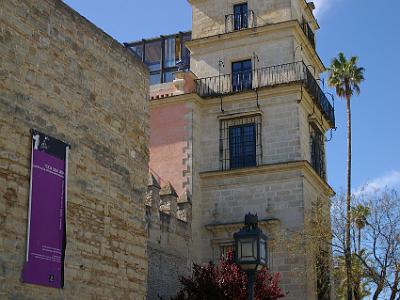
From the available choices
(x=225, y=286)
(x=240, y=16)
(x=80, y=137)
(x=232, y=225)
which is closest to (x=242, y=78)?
(x=240, y=16)

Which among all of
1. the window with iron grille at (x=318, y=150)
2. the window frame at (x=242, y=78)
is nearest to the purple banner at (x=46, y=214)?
the window frame at (x=242, y=78)

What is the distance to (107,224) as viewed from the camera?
13.7 meters

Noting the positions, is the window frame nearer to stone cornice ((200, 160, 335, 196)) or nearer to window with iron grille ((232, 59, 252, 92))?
window with iron grille ((232, 59, 252, 92))

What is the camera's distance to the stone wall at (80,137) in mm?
11391

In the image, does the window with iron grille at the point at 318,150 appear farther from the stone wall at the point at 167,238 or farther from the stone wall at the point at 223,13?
the stone wall at the point at 167,238

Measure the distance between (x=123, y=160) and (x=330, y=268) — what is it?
11.8m

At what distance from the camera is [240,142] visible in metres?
24.7

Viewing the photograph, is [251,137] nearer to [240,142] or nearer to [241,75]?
[240,142]

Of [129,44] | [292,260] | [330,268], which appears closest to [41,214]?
[292,260]

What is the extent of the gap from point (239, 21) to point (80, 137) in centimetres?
1474

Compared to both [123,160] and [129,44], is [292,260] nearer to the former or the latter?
[123,160]

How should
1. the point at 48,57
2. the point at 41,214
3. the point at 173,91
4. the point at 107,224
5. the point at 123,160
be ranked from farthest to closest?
the point at 173,91 → the point at 123,160 → the point at 107,224 → the point at 48,57 → the point at 41,214

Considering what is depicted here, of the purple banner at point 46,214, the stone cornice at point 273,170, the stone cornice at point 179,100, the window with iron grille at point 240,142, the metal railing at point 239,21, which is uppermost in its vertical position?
the metal railing at point 239,21

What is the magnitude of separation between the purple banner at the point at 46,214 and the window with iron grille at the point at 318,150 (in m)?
14.7
